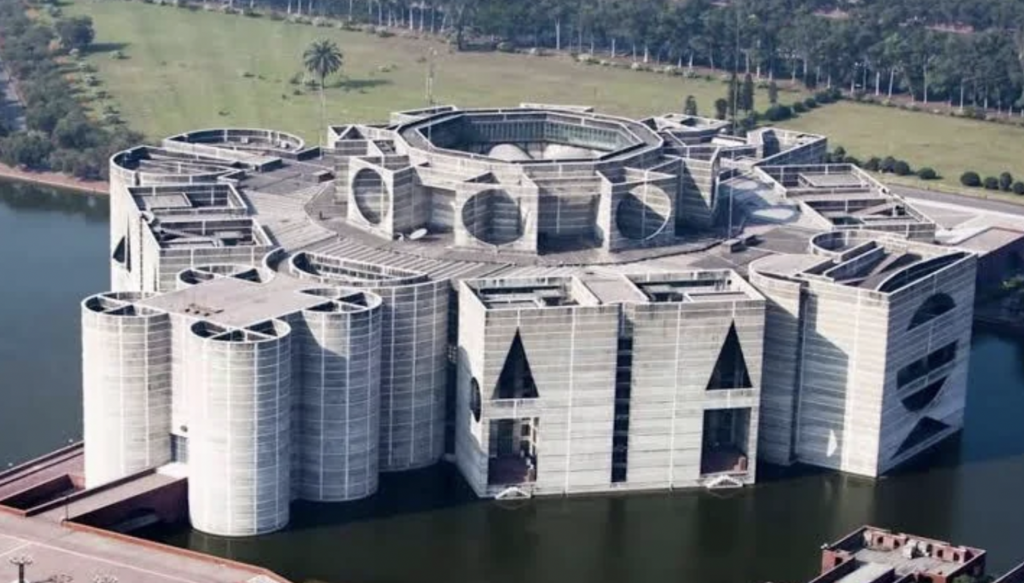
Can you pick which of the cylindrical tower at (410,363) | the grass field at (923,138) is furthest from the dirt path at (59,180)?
the cylindrical tower at (410,363)

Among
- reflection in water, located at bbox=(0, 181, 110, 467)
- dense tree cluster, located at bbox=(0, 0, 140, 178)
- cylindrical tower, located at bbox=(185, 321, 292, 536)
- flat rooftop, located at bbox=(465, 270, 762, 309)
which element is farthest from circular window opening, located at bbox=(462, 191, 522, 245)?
dense tree cluster, located at bbox=(0, 0, 140, 178)

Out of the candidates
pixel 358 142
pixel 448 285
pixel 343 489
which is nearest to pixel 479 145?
pixel 358 142

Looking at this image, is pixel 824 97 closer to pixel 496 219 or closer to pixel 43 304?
pixel 496 219

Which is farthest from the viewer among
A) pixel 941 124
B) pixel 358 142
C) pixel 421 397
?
Answer: pixel 941 124

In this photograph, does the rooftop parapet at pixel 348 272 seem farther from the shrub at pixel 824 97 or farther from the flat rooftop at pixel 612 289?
the shrub at pixel 824 97

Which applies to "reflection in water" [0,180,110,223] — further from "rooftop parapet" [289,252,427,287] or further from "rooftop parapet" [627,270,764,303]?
"rooftop parapet" [627,270,764,303]

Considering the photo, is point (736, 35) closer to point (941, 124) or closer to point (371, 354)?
point (941, 124)

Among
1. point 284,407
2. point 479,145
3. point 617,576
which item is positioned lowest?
point 617,576
